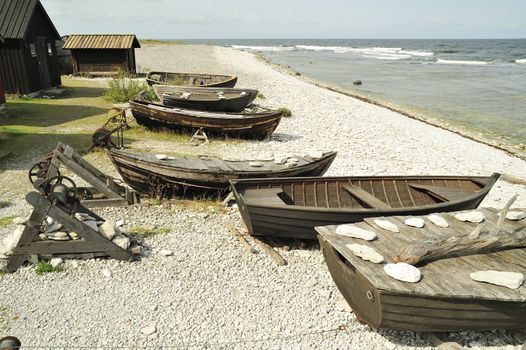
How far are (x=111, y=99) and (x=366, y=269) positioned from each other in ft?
70.2

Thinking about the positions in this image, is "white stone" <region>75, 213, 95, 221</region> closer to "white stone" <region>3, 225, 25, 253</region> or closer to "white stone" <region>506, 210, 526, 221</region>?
"white stone" <region>3, 225, 25, 253</region>

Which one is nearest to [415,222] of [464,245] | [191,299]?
[464,245]

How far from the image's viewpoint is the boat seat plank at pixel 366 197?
8.34 metres

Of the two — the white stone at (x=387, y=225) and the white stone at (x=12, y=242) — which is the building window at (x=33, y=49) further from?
the white stone at (x=387, y=225)

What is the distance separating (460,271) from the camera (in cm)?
575

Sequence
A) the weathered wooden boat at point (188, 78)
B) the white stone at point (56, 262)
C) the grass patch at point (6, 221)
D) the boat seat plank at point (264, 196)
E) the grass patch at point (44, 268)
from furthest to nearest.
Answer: the weathered wooden boat at point (188, 78) → the grass patch at point (6, 221) → the boat seat plank at point (264, 196) → the white stone at point (56, 262) → the grass patch at point (44, 268)

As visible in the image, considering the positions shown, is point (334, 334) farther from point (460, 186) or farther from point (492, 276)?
point (460, 186)

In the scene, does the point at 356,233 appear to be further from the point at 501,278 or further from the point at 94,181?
the point at 94,181

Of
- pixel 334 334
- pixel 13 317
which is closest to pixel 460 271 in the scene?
pixel 334 334

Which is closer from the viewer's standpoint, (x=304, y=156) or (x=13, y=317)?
(x=13, y=317)

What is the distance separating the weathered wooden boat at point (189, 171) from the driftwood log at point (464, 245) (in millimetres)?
4648

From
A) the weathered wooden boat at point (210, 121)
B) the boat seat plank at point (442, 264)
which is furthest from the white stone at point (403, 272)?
the weathered wooden boat at point (210, 121)

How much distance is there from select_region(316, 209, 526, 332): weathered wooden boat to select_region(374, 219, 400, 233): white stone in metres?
0.34

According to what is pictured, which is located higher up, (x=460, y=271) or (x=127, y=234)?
(x=460, y=271)
